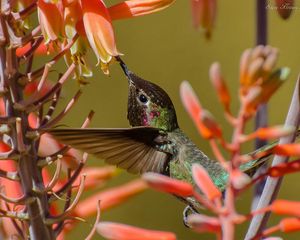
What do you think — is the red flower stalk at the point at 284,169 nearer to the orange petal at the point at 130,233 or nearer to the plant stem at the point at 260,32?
the orange petal at the point at 130,233

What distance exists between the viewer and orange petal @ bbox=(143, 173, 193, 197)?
963mm

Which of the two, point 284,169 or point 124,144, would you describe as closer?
point 284,169

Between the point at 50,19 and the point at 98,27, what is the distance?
72 millimetres

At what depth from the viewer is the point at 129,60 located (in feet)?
11.2

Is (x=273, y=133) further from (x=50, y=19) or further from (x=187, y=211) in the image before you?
(x=187, y=211)

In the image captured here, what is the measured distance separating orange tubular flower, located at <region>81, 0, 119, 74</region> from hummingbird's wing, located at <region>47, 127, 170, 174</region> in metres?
0.13

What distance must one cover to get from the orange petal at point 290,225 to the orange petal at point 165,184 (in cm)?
11

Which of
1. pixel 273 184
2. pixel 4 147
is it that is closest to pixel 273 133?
pixel 273 184

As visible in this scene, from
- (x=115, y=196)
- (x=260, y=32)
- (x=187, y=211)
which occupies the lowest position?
(x=187, y=211)

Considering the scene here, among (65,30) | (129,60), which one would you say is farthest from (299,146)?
(129,60)

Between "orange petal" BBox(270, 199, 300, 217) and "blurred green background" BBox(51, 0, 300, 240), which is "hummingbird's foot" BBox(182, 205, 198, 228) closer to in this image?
"orange petal" BBox(270, 199, 300, 217)

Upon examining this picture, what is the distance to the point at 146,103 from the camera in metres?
1.68

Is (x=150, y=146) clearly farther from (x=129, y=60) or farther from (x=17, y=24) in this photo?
(x=129, y=60)

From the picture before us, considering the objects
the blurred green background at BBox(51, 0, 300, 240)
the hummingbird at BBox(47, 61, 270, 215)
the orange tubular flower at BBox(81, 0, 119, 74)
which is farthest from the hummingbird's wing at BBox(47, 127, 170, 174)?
the blurred green background at BBox(51, 0, 300, 240)
